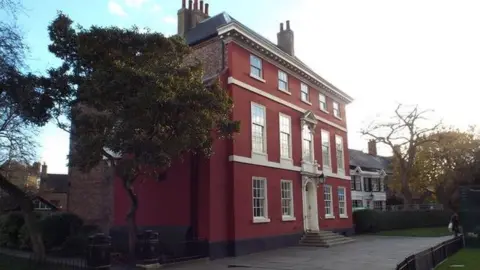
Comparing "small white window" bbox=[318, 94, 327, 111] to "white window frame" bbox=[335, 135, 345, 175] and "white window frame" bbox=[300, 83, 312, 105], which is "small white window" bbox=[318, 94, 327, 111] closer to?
"white window frame" bbox=[300, 83, 312, 105]

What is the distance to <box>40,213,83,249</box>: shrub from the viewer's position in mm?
20413

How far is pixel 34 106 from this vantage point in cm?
1416

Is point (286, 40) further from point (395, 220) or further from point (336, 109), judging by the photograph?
point (395, 220)

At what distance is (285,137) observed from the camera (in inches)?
891

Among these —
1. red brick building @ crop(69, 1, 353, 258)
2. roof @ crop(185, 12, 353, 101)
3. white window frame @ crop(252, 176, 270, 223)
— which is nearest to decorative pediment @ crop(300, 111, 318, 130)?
red brick building @ crop(69, 1, 353, 258)

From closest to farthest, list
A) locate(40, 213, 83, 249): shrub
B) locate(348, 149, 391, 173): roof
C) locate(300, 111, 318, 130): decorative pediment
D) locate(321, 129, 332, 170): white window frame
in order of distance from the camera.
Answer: locate(40, 213, 83, 249): shrub, locate(300, 111, 318, 130): decorative pediment, locate(321, 129, 332, 170): white window frame, locate(348, 149, 391, 173): roof

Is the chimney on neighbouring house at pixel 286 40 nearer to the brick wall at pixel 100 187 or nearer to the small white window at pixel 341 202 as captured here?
the brick wall at pixel 100 187

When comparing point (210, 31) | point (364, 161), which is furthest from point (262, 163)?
point (364, 161)

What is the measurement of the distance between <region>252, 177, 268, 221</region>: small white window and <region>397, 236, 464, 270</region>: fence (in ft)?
25.0

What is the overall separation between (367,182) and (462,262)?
41095 millimetres

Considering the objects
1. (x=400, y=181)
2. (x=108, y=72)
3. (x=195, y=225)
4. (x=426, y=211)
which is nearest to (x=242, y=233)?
(x=195, y=225)

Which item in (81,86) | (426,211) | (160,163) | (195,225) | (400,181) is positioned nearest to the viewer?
(160,163)

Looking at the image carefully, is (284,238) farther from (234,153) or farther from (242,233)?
(234,153)

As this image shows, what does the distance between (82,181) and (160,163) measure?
13210 millimetres
